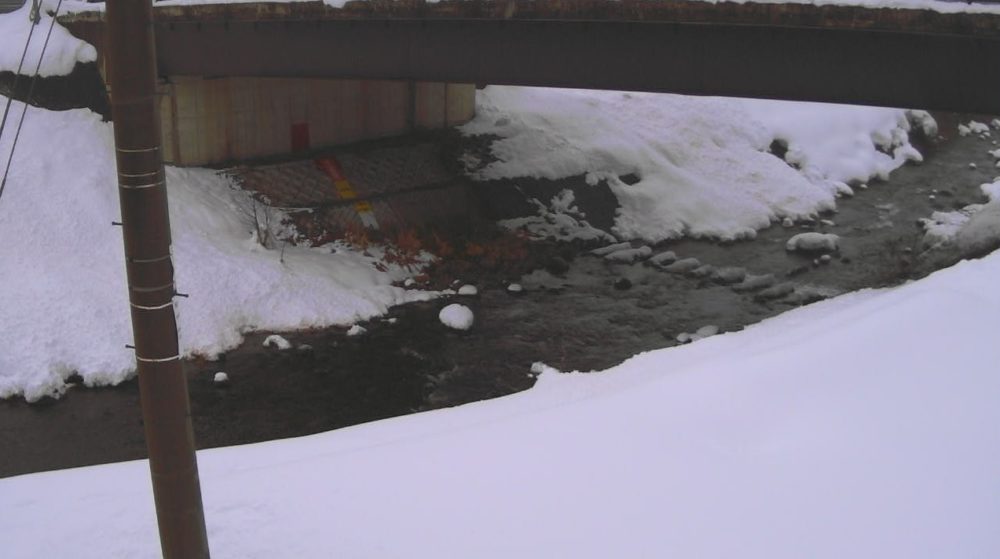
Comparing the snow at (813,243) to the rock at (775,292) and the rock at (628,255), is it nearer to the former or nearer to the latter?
the rock at (775,292)

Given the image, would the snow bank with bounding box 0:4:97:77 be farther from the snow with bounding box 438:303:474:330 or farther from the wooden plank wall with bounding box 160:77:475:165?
the snow with bounding box 438:303:474:330

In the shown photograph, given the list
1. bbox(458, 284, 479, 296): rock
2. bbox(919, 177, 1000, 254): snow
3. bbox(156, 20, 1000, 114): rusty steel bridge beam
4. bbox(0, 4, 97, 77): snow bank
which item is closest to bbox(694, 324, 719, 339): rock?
bbox(156, 20, 1000, 114): rusty steel bridge beam

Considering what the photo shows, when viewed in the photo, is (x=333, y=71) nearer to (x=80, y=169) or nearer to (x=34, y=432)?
(x=80, y=169)

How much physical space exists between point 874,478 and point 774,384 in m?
1.64

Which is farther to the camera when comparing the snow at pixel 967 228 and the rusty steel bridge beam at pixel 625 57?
the snow at pixel 967 228

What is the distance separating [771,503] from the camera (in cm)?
655

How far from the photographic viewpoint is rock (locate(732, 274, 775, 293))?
1908 centimetres

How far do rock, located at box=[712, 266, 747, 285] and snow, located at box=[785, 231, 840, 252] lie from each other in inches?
78.2

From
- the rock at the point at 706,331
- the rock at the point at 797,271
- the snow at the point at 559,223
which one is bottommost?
the rock at the point at 706,331

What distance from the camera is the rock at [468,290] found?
18.6 m

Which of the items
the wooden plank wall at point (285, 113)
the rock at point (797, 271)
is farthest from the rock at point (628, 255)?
the wooden plank wall at point (285, 113)

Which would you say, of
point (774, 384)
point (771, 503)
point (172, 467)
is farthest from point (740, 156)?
point (172, 467)

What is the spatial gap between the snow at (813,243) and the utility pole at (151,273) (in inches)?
706

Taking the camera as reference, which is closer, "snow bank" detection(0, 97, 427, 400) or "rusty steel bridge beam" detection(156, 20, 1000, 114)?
"rusty steel bridge beam" detection(156, 20, 1000, 114)
